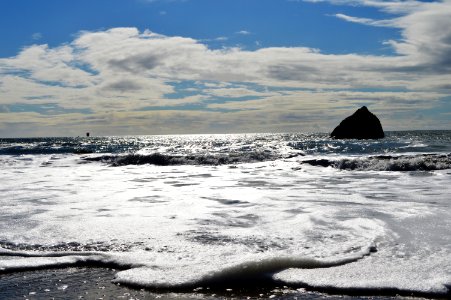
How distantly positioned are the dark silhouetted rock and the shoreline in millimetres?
81054

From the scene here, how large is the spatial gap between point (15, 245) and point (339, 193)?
9.02 meters

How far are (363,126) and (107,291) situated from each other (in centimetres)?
8208

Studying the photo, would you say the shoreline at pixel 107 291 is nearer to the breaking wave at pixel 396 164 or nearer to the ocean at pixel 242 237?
the ocean at pixel 242 237

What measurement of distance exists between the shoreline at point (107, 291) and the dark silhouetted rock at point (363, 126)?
81054 millimetres

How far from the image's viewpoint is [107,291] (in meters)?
4.41

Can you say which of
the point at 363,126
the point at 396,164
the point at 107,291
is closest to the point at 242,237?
the point at 107,291

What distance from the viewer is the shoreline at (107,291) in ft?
14.0

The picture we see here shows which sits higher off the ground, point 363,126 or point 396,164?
point 363,126

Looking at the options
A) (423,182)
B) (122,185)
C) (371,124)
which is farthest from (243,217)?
(371,124)

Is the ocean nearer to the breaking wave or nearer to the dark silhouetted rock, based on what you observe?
the breaking wave

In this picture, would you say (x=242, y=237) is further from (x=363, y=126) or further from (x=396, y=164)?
(x=363, y=126)

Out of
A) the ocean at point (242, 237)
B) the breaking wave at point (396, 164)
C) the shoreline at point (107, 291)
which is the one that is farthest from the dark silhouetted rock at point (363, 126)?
the shoreline at point (107, 291)

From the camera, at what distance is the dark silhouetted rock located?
267ft

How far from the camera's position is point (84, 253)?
5.79m
